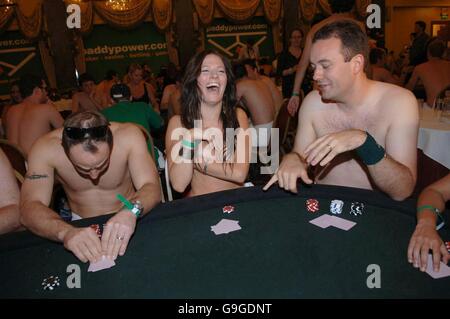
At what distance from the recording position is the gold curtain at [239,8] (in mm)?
12055

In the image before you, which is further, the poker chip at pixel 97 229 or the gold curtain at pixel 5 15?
the gold curtain at pixel 5 15

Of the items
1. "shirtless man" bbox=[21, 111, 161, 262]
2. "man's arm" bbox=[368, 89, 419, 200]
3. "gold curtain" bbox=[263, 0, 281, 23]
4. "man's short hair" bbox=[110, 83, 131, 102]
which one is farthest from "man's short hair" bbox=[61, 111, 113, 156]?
"gold curtain" bbox=[263, 0, 281, 23]

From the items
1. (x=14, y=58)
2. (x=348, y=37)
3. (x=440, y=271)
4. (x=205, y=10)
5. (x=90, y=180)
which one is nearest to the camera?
(x=440, y=271)

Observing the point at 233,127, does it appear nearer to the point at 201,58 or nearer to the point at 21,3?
the point at 201,58

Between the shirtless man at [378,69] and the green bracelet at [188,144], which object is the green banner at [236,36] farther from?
the green bracelet at [188,144]

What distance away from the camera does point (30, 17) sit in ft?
33.3

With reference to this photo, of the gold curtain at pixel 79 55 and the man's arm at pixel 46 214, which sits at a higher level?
the gold curtain at pixel 79 55

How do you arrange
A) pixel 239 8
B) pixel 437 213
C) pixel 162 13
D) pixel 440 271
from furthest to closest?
pixel 239 8, pixel 162 13, pixel 437 213, pixel 440 271

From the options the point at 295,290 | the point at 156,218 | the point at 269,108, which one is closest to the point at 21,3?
the point at 269,108

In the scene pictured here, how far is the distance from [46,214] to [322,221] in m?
1.18

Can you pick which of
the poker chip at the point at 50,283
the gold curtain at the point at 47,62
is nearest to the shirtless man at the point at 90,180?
the poker chip at the point at 50,283

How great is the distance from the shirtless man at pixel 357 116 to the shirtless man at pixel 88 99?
4.28 m

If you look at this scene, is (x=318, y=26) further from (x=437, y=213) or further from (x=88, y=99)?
(x=88, y=99)

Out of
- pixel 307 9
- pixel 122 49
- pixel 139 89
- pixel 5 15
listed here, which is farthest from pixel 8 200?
pixel 307 9
